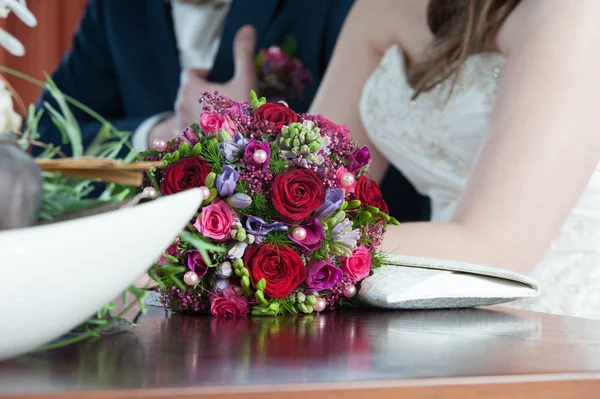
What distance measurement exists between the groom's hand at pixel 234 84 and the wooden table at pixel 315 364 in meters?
1.77

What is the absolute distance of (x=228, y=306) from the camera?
71 centimetres

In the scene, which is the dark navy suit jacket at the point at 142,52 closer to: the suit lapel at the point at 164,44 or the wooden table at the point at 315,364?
the suit lapel at the point at 164,44

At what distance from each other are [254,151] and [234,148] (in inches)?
0.7

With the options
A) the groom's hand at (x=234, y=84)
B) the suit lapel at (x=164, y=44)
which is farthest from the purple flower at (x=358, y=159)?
the suit lapel at (x=164, y=44)

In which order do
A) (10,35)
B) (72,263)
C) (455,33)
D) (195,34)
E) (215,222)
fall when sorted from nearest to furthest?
(72,263) < (10,35) < (215,222) < (455,33) < (195,34)

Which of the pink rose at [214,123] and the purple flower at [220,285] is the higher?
the pink rose at [214,123]

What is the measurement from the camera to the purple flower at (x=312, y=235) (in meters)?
0.72

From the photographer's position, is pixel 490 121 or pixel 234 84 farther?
pixel 234 84

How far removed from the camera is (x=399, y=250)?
3.43 ft

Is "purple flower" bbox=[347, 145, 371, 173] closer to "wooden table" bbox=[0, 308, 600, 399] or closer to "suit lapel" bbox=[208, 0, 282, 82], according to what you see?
"wooden table" bbox=[0, 308, 600, 399]

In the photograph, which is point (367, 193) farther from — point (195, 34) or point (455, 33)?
point (195, 34)

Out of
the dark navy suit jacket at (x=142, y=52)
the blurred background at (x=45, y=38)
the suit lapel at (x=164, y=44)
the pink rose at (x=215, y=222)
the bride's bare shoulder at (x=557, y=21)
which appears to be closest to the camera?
the pink rose at (x=215, y=222)

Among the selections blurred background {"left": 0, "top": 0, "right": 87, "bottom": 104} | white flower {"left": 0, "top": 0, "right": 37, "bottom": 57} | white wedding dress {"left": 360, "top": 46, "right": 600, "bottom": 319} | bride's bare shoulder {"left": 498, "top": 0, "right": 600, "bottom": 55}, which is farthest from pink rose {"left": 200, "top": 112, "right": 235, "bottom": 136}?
blurred background {"left": 0, "top": 0, "right": 87, "bottom": 104}

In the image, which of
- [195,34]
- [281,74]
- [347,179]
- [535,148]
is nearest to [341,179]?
[347,179]
